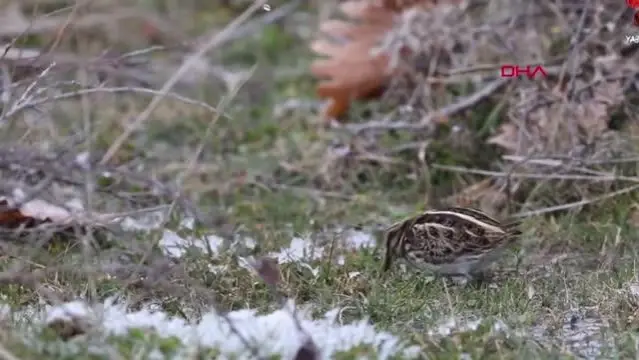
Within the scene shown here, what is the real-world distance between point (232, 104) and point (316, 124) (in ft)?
2.11

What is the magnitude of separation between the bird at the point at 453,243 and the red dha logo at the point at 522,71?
1.22 m

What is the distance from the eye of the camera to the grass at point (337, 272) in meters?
2.74

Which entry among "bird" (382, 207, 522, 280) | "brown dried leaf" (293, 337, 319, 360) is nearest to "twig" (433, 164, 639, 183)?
"bird" (382, 207, 522, 280)

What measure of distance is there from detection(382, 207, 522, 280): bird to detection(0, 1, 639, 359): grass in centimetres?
5

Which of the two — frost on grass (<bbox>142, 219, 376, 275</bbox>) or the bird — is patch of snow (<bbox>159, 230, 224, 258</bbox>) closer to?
frost on grass (<bbox>142, 219, 376, 275</bbox>)

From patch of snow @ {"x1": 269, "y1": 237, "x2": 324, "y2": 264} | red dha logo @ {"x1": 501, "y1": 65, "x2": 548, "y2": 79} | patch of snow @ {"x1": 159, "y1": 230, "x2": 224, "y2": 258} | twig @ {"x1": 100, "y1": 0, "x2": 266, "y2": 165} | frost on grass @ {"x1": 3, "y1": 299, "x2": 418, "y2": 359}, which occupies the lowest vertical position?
patch of snow @ {"x1": 269, "y1": 237, "x2": 324, "y2": 264}

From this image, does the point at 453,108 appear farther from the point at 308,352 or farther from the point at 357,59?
the point at 308,352

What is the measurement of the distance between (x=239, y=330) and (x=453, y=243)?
2.76 feet

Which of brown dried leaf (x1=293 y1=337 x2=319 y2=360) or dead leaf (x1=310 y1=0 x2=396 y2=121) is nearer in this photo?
brown dried leaf (x1=293 y1=337 x2=319 y2=360)

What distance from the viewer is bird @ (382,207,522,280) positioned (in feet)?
11.0

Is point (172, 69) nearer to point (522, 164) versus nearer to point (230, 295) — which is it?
point (522, 164)

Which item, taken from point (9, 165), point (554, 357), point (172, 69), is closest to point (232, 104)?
point (172, 69)

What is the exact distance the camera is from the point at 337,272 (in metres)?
3.38

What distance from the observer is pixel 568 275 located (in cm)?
342
